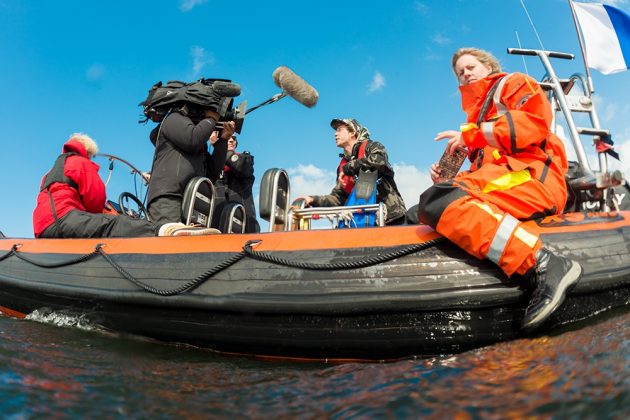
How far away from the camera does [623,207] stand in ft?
12.3

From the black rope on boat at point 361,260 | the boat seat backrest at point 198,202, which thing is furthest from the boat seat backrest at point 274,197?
the black rope on boat at point 361,260

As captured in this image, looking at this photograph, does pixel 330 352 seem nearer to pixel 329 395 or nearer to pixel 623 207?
pixel 329 395

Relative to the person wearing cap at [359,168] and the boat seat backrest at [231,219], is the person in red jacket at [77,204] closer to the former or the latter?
the boat seat backrest at [231,219]

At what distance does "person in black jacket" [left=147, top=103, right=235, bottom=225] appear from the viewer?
3750 mm

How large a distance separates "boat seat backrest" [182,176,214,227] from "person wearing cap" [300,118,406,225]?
112 cm

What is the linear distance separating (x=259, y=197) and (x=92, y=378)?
80.3 inches

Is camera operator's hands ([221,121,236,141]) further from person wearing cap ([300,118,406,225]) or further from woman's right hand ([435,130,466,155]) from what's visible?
woman's right hand ([435,130,466,155])

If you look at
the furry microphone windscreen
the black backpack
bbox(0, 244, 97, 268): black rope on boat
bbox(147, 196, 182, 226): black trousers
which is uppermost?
the furry microphone windscreen

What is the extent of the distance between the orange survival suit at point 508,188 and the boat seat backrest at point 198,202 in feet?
6.63

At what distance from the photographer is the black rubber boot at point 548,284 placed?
1.95 meters

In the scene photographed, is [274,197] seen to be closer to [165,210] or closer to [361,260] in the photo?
[165,210]

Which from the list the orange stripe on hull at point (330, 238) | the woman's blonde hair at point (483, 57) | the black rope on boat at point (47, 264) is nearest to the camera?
the orange stripe on hull at point (330, 238)

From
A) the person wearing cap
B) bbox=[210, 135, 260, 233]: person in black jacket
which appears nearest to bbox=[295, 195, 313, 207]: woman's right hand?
the person wearing cap

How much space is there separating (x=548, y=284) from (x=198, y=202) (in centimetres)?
266
